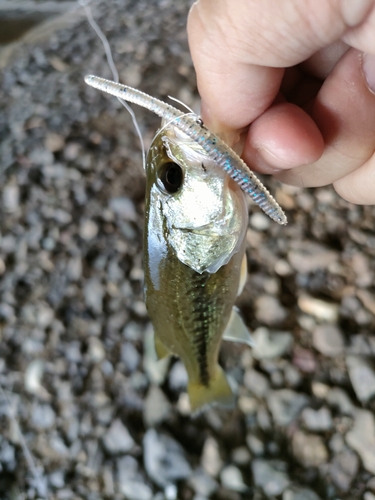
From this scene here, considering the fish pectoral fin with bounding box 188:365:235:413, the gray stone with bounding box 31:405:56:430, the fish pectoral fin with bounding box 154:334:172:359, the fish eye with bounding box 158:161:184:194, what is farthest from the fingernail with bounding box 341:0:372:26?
the gray stone with bounding box 31:405:56:430

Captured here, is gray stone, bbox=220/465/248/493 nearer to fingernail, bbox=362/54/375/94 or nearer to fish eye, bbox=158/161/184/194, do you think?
fish eye, bbox=158/161/184/194

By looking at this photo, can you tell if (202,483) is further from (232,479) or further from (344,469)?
(344,469)

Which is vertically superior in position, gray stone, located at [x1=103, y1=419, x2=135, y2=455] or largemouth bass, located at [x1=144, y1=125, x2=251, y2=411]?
largemouth bass, located at [x1=144, y1=125, x2=251, y2=411]

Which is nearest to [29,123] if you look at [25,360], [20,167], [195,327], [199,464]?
[20,167]

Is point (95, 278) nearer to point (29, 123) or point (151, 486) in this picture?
point (151, 486)

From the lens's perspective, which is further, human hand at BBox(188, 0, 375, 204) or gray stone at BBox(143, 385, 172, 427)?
gray stone at BBox(143, 385, 172, 427)

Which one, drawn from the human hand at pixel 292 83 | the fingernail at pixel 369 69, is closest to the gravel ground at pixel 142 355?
the human hand at pixel 292 83
